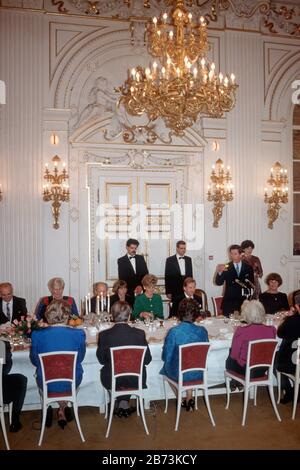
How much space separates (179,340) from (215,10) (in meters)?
6.89

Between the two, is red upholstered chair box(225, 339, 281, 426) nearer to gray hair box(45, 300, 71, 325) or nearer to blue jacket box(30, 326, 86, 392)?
blue jacket box(30, 326, 86, 392)

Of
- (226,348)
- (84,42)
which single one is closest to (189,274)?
(226,348)

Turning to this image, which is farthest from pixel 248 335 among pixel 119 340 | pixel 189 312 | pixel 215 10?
pixel 215 10

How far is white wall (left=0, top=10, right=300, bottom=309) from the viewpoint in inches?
317

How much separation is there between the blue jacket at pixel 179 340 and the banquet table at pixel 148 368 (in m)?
0.38

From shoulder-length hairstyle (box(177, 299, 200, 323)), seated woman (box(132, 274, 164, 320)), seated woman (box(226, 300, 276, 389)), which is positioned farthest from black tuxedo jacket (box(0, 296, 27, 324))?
seated woman (box(226, 300, 276, 389))

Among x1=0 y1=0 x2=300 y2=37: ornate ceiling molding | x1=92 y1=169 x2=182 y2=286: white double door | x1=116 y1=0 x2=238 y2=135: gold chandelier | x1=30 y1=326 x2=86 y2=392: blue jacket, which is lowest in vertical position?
x1=30 y1=326 x2=86 y2=392: blue jacket

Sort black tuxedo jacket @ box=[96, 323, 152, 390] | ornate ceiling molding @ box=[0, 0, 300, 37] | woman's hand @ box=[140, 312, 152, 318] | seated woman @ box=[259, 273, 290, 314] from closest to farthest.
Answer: black tuxedo jacket @ box=[96, 323, 152, 390] < woman's hand @ box=[140, 312, 152, 318] < seated woman @ box=[259, 273, 290, 314] < ornate ceiling molding @ box=[0, 0, 300, 37]

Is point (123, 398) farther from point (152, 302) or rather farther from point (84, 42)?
point (84, 42)

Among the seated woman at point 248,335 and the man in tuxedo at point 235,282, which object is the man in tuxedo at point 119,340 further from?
the man in tuxedo at point 235,282

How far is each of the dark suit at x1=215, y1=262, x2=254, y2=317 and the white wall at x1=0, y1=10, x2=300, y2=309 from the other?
1.59 meters

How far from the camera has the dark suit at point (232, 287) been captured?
23.3ft

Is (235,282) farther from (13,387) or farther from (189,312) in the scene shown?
(13,387)

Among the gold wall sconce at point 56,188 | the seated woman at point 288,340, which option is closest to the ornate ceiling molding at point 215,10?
the gold wall sconce at point 56,188
